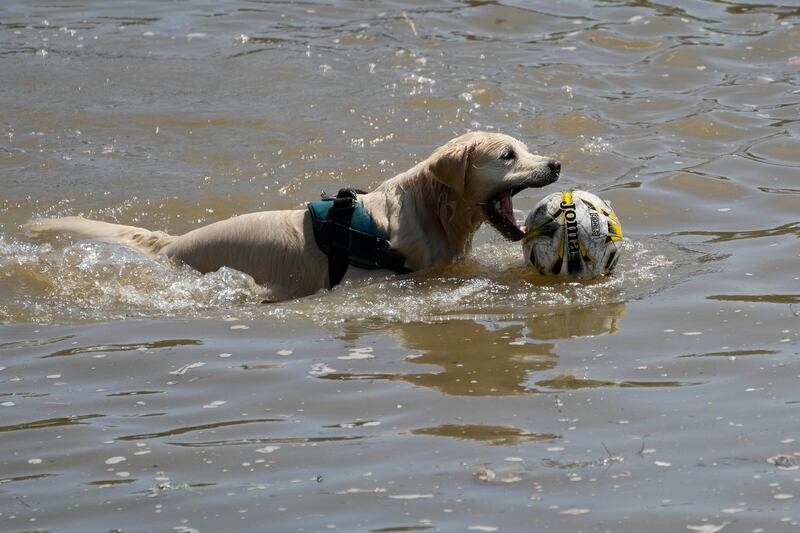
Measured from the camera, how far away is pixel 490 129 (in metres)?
13.6

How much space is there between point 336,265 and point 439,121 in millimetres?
5024

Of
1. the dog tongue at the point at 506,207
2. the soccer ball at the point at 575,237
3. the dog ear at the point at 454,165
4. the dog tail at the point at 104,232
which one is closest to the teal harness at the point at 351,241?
the dog ear at the point at 454,165

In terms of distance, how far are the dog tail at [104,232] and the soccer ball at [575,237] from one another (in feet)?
9.54

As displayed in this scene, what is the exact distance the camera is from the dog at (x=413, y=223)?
29.8 feet

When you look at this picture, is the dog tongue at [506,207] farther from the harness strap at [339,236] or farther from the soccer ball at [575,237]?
the harness strap at [339,236]

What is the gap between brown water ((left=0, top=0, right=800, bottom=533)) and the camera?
5566 mm

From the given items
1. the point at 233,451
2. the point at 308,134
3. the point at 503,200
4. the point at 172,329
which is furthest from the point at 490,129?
the point at 233,451

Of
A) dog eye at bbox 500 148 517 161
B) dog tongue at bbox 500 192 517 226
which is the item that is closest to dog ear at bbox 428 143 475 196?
dog eye at bbox 500 148 517 161

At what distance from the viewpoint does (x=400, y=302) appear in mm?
8750

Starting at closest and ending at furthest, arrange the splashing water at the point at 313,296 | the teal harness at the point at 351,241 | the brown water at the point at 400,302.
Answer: the brown water at the point at 400,302
the splashing water at the point at 313,296
the teal harness at the point at 351,241

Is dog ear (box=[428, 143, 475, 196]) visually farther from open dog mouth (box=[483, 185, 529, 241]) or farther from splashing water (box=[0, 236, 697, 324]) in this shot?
splashing water (box=[0, 236, 697, 324])

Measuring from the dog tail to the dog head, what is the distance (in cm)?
229

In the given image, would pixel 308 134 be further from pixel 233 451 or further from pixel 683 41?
pixel 233 451

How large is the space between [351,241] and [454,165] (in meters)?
0.93
